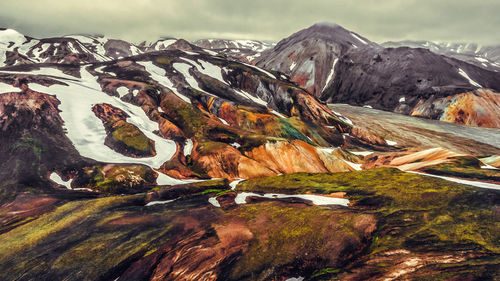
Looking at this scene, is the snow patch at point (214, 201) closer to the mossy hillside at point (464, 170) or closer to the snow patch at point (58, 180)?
the snow patch at point (58, 180)

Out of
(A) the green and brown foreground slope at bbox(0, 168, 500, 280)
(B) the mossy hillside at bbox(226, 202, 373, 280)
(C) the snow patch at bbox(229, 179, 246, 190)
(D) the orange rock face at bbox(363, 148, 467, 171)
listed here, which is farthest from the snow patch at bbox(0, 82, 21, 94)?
(D) the orange rock face at bbox(363, 148, 467, 171)

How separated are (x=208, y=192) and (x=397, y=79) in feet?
319

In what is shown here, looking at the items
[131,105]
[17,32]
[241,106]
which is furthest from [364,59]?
[17,32]

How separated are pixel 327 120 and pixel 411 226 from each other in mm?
35857

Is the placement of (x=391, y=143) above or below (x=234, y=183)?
above

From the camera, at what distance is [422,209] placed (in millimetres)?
12078

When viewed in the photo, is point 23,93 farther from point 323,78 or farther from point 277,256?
point 323,78

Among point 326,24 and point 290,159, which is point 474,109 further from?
point 326,24

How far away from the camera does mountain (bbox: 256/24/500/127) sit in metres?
65.9

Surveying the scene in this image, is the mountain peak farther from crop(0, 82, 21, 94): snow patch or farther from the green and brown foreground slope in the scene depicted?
the green and brown foreground slope

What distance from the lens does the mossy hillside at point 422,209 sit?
9578 millimetres

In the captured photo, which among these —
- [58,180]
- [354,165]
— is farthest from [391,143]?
[58,180]

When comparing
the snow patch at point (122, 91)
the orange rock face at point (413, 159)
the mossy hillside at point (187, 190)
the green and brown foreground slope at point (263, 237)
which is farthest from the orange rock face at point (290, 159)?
the snow patch at point (122, 91)

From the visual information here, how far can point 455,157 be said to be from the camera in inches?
856
